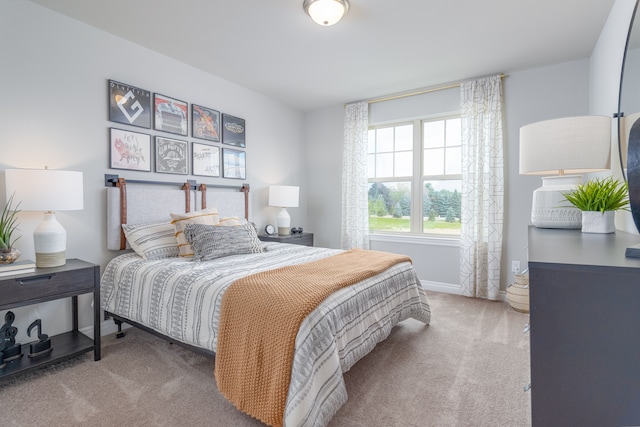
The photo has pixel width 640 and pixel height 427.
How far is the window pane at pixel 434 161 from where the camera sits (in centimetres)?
394

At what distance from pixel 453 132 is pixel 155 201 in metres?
3.41

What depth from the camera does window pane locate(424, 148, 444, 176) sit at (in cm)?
394

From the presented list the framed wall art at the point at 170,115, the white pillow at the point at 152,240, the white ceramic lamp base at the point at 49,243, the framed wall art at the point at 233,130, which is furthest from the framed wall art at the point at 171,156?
the white ceramic lamp base at the point at 49,243

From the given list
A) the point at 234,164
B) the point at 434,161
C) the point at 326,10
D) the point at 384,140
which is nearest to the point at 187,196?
the point at 234,164

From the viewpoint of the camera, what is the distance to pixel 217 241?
2592mm

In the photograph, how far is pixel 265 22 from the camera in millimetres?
2443

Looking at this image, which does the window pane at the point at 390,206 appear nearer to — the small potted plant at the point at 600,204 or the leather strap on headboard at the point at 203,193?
the leather strap on headboard at the point at 203,193

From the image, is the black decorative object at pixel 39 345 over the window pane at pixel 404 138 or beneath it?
beneath

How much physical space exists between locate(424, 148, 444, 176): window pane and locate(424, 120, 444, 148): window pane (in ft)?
0.25

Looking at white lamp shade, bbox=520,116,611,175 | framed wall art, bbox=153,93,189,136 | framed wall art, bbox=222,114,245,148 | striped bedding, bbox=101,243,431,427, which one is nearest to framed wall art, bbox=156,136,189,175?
framed wall art, bbox=153,93,189,136

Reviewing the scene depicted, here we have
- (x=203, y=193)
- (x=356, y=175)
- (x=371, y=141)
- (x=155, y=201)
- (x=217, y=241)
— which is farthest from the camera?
(x=371, y=141)

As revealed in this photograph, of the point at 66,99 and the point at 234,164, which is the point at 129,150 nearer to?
the point at 66,99

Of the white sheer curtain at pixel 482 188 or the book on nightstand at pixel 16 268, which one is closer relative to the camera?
the book on nightstand at pixel 16 268

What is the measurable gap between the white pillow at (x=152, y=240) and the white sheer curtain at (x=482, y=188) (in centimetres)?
307
